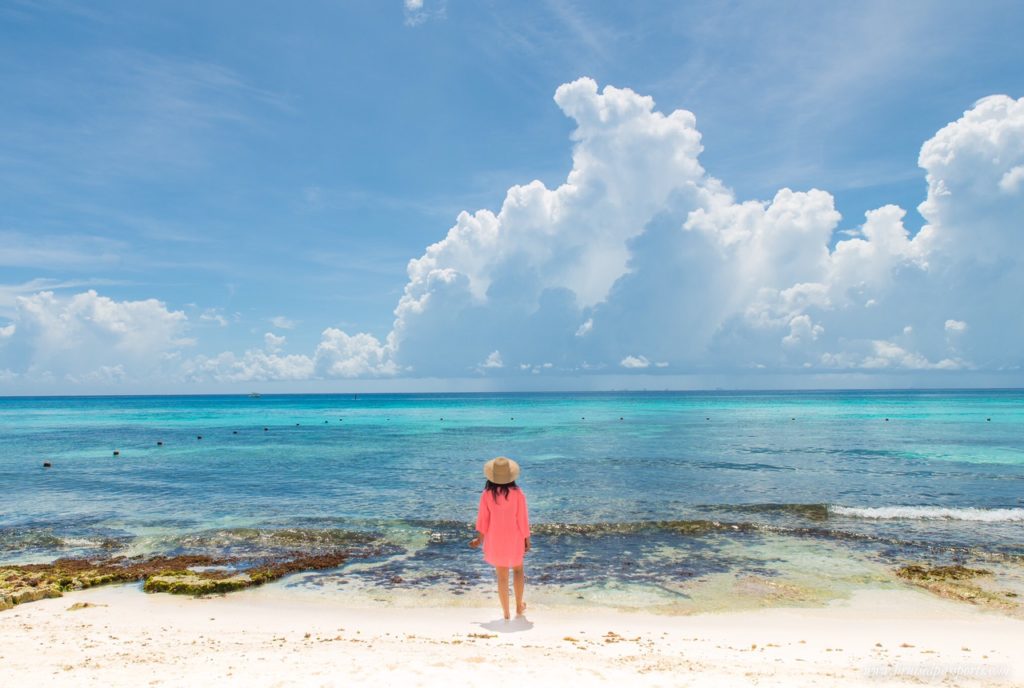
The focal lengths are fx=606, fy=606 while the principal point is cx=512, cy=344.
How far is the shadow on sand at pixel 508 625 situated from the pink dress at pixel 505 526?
1243mm

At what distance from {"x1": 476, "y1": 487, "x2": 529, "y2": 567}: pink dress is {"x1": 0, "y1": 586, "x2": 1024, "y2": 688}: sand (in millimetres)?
1325

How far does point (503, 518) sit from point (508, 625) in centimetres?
220

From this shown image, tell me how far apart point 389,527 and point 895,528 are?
52.2 ft

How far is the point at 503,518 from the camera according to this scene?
1026cm

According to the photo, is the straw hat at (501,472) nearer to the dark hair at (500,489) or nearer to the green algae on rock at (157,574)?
the dark hair at (500,489)

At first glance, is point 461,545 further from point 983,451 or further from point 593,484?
point 983,451

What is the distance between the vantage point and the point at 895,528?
18.8 metres

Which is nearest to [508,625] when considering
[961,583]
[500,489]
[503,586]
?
[503,586]

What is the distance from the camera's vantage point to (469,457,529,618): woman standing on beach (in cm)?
1020

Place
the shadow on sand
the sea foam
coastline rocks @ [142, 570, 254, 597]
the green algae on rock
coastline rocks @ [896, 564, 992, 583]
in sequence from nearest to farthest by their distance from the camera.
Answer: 1. the shadow on sand
2. the green algae on rock
3. coastline rocks @ [142, 570, 254, 597]
4. coastline rocks @ [896, 564, 992, 583]
5. the sea foam

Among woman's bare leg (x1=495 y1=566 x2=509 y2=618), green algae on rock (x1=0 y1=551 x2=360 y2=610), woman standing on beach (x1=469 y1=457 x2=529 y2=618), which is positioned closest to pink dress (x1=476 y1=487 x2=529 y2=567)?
woman standing on beach (x1=469 y1=457 x2=529 y2=618)

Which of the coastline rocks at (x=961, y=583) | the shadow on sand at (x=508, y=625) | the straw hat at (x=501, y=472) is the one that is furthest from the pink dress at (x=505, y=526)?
the coastline rocks at (x=961, y=583)

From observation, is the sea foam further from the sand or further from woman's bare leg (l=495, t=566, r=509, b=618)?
woman's bare leg (l=495, t=566, r=509, b=618)

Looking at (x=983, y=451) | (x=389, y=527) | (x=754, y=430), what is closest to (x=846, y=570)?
(x=389, y=527)
